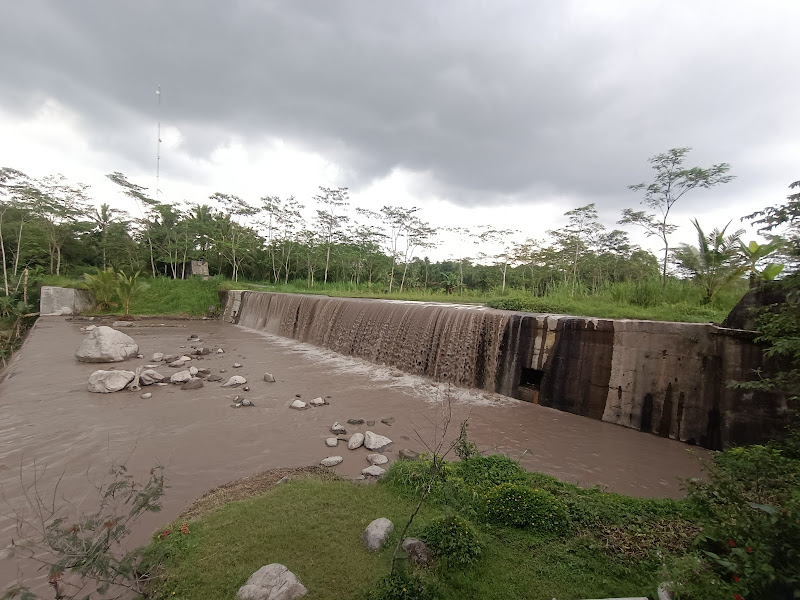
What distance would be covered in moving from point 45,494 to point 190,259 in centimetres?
2862

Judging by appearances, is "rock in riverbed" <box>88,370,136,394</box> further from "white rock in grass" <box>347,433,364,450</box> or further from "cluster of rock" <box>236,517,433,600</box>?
"cluster of rock" <box>236,517,433,600</box>

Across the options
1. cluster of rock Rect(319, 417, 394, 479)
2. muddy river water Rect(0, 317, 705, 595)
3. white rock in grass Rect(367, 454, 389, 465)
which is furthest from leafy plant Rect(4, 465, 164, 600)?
white rock in grass Rect(367, 454, 389, 465)

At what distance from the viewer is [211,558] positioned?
2.68 metres

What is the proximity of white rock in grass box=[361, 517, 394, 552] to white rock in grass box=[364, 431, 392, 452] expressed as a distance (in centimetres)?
226

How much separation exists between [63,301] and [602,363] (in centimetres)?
2574

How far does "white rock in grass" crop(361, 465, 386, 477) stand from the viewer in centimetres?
440

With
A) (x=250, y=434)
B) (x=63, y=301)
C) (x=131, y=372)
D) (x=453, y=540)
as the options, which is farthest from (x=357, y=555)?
(x=63, y=301)

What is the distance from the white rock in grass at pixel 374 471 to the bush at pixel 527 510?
1535 millimetres

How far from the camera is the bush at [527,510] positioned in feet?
10.1

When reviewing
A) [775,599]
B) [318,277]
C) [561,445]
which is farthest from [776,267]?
[318,277]

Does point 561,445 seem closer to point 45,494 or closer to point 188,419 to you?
point 188,419

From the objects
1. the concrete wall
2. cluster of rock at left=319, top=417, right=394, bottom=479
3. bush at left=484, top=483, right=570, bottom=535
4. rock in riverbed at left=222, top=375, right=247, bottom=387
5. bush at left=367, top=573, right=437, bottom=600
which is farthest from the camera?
the concrete wall

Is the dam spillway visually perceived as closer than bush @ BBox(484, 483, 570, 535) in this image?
No

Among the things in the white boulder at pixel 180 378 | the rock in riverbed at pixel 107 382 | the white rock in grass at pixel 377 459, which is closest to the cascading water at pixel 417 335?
the white rock in grass at pixel 377 459
